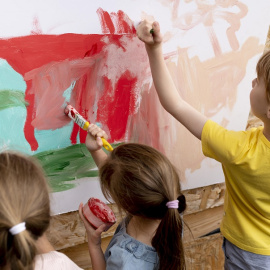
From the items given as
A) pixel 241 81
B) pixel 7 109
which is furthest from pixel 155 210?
pixel 241 81

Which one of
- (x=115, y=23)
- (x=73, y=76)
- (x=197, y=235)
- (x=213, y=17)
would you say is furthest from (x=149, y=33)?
(x=197, y=235)

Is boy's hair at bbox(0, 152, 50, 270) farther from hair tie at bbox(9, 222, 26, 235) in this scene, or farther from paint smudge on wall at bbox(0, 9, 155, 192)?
paint smudge on wall at bbox(0, 9, 155, 192)

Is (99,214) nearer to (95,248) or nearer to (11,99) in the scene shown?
(95,248)

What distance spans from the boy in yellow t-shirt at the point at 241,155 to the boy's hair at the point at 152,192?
0.48 feet

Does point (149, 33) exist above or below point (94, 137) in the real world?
above

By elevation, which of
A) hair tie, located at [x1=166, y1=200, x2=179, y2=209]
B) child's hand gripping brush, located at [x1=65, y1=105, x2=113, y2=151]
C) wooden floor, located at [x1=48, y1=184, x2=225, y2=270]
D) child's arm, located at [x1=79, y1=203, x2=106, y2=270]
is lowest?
wooden floor, located at [x1=48, y1=184, x2=225, y2=270]

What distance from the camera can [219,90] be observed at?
1.45m

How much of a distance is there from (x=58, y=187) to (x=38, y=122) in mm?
201

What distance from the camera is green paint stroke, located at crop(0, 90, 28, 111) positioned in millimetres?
1062

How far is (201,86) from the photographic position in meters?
1.41

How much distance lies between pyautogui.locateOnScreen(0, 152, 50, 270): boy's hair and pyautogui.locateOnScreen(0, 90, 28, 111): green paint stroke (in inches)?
10.7

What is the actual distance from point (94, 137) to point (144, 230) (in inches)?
11.0

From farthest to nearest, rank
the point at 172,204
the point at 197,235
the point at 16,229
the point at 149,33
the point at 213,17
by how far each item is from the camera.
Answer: the point at 197,235 → the point at 213,17 → the point at 149,33 → the point at 172,204 → the point at 16,229

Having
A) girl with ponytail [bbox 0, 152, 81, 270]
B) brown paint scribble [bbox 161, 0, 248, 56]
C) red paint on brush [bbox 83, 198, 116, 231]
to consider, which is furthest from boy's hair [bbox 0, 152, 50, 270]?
brown paint scribble [bbox 161, 0, 248, 56]
